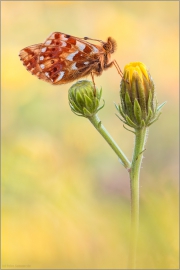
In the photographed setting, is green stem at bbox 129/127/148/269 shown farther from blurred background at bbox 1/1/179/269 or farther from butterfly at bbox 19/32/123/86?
butterfly at bbox 19/32/123/86

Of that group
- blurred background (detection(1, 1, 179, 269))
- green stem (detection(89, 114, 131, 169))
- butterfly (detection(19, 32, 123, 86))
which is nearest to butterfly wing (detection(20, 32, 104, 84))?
butterfly (detection(19, 32, 123, 86))

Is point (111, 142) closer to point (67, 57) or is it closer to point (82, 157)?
point (67, 57)

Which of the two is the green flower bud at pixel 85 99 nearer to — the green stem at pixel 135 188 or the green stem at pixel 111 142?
the green stem at pixel 111 142

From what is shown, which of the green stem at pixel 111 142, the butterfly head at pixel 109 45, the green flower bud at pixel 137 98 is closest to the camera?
the green stem at pixel 111 142

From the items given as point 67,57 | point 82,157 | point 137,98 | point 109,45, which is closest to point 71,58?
point 67,57

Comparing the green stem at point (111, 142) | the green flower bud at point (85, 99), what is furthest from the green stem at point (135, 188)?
the green flower bud at point (85, 99)

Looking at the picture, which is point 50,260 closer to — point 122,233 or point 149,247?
point 122,233
